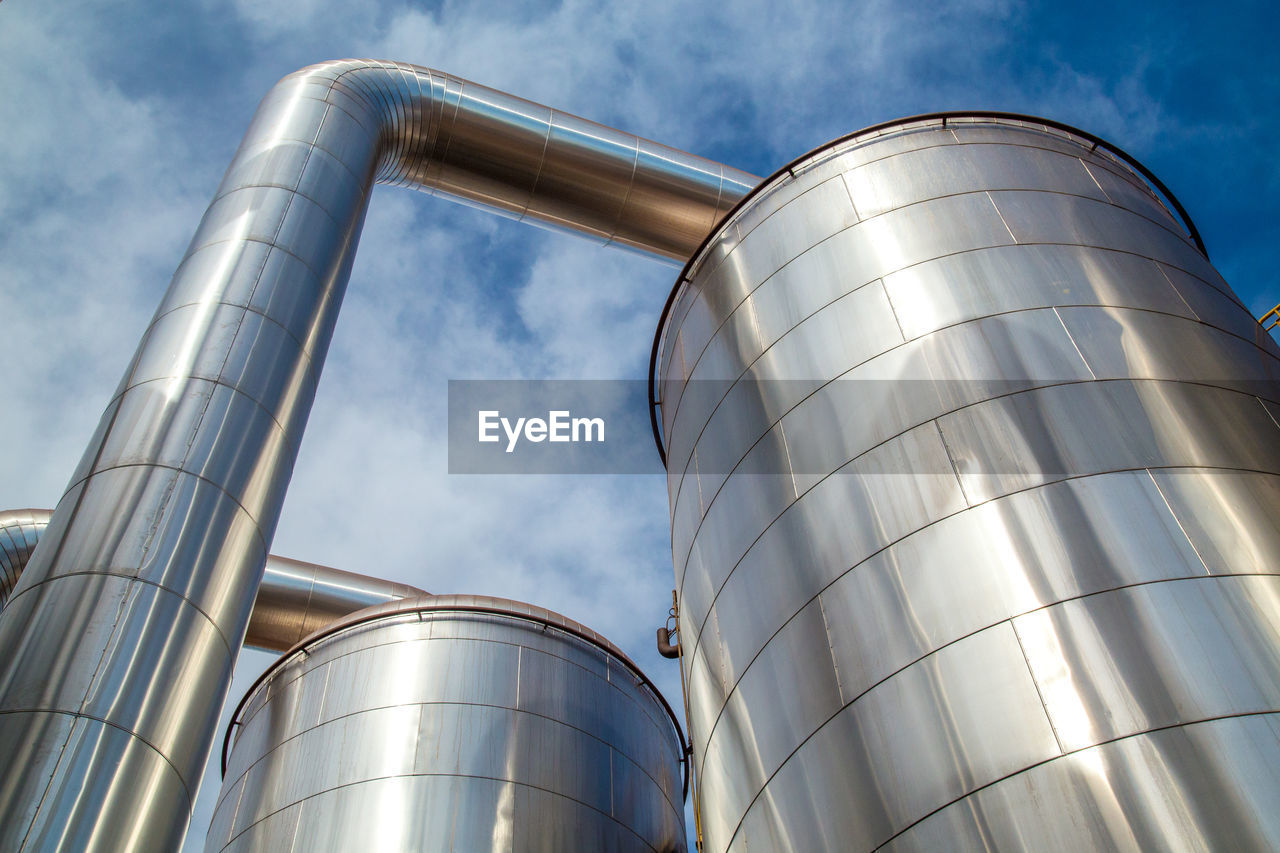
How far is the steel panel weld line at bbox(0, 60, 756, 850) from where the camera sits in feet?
A: 23.7

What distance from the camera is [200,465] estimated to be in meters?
9.37

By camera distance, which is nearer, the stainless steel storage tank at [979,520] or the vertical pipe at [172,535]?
the stainless steel storage tank at [979,520]

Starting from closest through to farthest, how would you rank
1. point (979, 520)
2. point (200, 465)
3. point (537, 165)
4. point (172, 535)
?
point (979, 520), point (172, 535), point (200, 465), point (537, 165)

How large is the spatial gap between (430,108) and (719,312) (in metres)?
8.24

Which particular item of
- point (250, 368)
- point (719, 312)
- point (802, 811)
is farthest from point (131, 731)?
point (719, 312)

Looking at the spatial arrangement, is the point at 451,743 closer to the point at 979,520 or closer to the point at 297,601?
the point at 297,601

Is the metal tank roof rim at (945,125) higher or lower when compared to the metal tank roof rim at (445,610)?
higher

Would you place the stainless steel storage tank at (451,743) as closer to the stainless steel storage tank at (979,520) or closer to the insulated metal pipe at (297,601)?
the insulated metal pipe at (297,601)

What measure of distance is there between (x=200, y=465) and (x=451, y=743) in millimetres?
5541

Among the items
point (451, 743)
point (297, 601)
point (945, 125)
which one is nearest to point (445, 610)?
point (451, 743)

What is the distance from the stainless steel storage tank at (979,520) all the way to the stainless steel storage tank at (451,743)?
4246 millimetres

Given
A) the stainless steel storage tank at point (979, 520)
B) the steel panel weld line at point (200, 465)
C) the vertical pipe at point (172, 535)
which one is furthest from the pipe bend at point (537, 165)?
the stainless steel storage tank at point (979, 520)

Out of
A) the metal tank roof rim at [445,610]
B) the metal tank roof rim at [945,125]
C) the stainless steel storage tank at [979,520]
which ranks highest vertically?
the metal tank roof rim at [945,125]

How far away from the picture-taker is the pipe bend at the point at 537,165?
16922 millimetres
